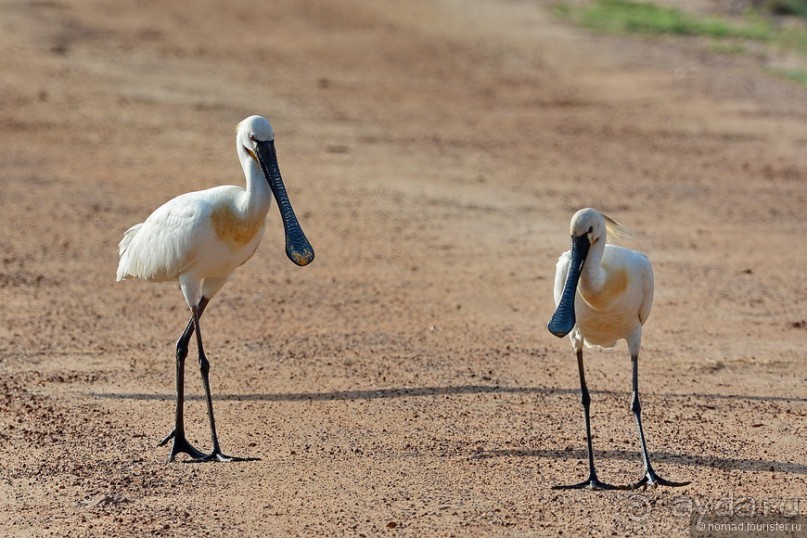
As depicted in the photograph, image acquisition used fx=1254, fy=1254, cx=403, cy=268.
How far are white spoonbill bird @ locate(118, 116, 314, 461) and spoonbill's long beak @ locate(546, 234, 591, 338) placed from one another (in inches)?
58.5

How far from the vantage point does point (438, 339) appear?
9.04 m

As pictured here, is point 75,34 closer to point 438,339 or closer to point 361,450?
point 438,339

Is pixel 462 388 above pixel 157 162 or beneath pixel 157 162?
above

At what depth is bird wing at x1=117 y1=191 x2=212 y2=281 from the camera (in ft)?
23.7

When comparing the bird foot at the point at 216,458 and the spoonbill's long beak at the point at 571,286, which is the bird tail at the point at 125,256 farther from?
the spoonbill's long beak at the point at 571,286

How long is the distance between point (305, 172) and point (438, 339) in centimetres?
538

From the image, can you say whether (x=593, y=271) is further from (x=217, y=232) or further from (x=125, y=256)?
(x=125, y=256)

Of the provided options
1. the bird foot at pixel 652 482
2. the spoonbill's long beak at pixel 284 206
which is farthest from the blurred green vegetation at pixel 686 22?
the bird foot at pixel 652 482

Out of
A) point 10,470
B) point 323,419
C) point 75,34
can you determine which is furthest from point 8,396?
point 75,34

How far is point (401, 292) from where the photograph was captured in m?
10.1

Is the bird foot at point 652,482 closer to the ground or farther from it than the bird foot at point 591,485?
farther from it

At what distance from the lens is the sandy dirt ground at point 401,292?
6.51 m

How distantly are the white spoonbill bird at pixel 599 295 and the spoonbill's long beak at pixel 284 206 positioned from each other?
1.46 meters

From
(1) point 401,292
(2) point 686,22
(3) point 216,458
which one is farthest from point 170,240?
(2) point 686,22
